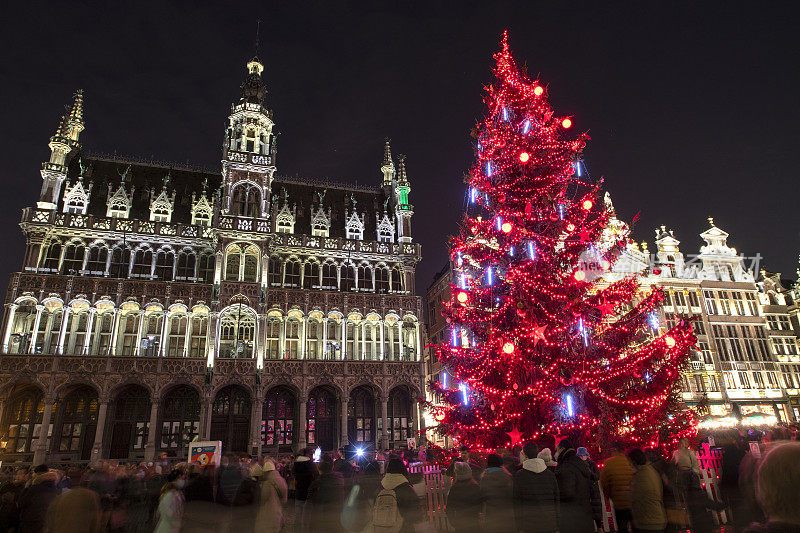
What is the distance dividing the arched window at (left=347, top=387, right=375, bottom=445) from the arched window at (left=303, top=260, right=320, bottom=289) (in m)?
8.73

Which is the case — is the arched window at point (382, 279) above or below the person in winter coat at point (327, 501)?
above

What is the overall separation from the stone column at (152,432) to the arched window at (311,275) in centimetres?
1292

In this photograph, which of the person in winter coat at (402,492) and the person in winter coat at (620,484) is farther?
the person in winter coat at (620,484)

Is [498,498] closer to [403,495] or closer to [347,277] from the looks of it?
[403,495]

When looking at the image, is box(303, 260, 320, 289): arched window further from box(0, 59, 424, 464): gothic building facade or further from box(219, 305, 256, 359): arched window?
box(219, 305, 256, 359): arched window

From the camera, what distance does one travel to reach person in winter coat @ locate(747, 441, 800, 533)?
3.04 metres

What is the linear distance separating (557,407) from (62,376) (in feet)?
103

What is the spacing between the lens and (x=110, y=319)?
3369cm


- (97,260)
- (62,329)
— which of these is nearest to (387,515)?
(62,329)

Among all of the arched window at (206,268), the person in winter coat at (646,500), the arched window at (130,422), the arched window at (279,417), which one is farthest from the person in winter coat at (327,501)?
the arched window at (206,268)

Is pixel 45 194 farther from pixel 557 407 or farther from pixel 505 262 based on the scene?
pixel 557 407

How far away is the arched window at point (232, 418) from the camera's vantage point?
109ft

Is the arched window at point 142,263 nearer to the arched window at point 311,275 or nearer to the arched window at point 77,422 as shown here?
the arched window at point 77,422

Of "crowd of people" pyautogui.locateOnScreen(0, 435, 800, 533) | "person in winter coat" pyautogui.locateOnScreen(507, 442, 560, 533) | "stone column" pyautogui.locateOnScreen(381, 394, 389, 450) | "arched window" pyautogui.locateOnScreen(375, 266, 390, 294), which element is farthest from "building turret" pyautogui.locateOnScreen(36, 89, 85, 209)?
"person in winter coat" pyautogui.locateOnScreen(507, 442, 560, 533)
